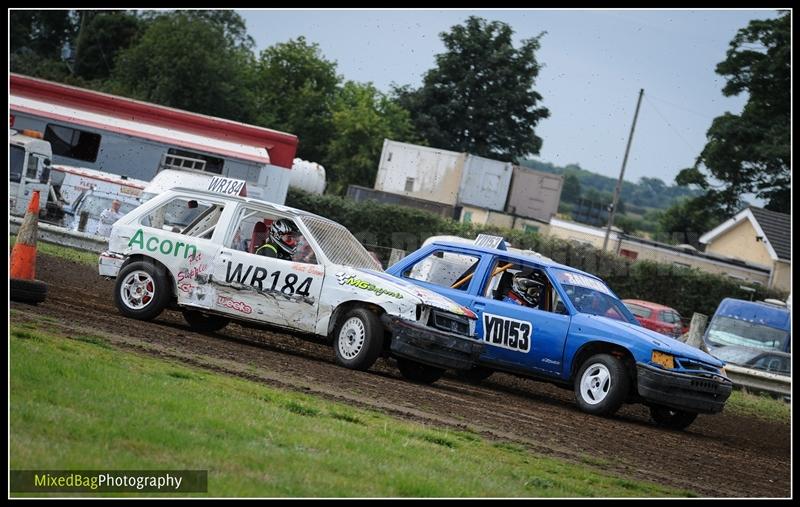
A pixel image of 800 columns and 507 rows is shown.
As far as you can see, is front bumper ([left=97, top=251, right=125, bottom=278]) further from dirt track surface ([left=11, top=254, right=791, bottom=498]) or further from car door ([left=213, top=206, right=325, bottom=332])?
car door ([left=213, top=206, right=325, bottom=332])

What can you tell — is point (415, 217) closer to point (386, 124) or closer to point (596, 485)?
point (386, 124)

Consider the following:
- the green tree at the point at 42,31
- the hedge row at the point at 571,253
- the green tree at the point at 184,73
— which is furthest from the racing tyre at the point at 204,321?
the green tree at the point at 42,31

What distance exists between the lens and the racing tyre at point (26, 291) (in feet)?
42.9

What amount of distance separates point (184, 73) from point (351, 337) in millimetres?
59310

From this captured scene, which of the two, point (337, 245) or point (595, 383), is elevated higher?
point (337, 245)

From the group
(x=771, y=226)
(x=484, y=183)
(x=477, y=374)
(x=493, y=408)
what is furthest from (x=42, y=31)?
(x=493, y=408)

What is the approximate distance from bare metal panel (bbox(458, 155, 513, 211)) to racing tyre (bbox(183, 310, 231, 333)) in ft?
152

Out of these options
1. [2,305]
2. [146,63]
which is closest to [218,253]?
[2,305]

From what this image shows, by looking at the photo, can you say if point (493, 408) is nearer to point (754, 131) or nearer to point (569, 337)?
point (569, 337)

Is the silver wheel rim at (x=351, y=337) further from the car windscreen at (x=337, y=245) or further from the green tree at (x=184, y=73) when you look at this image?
the green tree at (x=184, y=73)

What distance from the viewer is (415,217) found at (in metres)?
45.1

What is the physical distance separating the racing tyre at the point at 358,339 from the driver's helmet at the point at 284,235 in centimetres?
120

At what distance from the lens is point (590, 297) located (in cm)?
1460

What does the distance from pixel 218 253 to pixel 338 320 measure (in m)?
1.68
